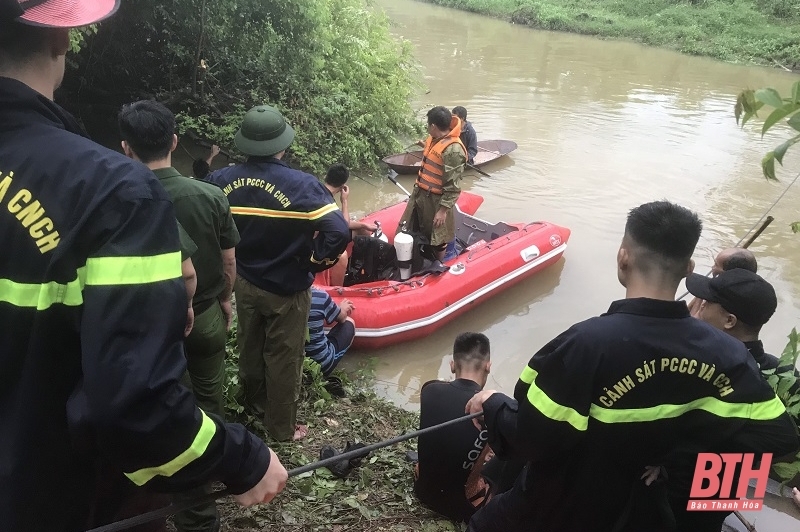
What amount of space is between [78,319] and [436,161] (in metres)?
5.43

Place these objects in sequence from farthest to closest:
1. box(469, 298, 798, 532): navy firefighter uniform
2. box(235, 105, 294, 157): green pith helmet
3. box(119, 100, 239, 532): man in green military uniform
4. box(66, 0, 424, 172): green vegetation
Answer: box(66, 0, 424, 172): green vegetation → box(235, 105, 294, 157): green pith helmet → box(119, 100, 239, 532): man in green military uniform → box(469, 298, 798, 532): navy firefighter uniform

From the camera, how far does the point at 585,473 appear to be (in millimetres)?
1877

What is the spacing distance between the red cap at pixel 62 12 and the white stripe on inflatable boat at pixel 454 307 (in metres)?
4.25

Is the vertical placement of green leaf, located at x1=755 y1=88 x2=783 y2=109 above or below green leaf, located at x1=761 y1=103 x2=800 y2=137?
above

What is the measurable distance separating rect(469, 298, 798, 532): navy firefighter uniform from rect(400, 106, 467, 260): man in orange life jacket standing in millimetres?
4462

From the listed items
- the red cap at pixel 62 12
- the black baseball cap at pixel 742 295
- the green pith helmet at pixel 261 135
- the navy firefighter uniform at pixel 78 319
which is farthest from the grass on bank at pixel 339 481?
the red cap at pixel 62 12

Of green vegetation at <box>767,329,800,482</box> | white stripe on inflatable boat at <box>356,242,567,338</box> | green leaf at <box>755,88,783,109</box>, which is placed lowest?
white stripe on inflatable boat at <box>356,242,567,338</box>

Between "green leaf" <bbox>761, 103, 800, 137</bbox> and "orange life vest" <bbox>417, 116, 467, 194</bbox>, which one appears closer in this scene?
"green leaf" <bbox>761, 103, 800, 137</bbox>

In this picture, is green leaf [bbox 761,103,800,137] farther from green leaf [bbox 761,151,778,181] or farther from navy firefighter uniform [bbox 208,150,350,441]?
navy firefighter uniform [bbox 208,150,350,441]

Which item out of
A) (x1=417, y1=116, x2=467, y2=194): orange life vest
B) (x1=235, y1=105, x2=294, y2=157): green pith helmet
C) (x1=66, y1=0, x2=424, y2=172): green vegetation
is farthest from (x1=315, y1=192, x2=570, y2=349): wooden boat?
(x1=66, y1=0, x2=424, y2=172): green vegetation

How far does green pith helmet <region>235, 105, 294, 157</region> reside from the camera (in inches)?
131

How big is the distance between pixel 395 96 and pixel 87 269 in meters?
9.98

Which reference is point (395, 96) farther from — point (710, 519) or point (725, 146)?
point (710, 519)

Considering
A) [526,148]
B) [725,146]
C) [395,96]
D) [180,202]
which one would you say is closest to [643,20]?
[725,146]
